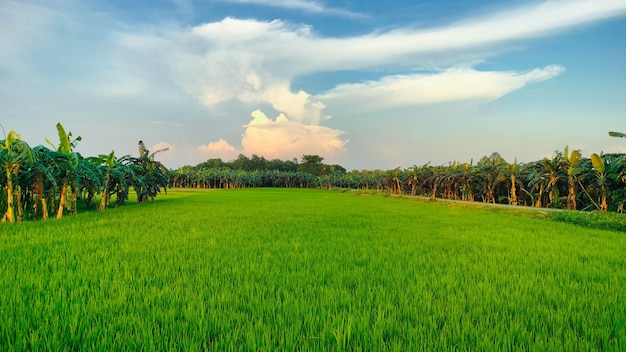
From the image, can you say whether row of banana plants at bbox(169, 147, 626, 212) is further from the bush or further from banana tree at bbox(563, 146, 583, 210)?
the bush

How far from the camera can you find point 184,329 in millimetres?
2602

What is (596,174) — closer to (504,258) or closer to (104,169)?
(504,258)

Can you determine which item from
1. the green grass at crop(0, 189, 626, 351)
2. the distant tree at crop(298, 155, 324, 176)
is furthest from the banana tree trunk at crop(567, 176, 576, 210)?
the distant tree at crop(298, 155, 324, 176)

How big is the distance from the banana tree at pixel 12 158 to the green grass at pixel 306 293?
78.6 inches

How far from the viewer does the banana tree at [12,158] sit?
313 inches

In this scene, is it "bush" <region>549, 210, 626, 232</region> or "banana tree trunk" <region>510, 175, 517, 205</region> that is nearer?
"bush" <region>549, 210, 626, 232</region>

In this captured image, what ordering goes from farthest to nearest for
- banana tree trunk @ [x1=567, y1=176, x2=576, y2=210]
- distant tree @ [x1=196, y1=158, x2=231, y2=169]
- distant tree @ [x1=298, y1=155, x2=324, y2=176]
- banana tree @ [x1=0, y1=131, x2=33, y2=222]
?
1. distant tree @ [x1=196, y1=158, x2=231, y2=169]
2. distant tree @ [x1=298, y1=155, x2=324, y2=176]
3. banana tree trunk @ [x1=567, y1=176, x2=576, y2=210]
4. banana tree @ [x1=0, y1=131, x2=33, y2=222]

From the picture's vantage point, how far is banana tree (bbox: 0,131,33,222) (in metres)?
7.96

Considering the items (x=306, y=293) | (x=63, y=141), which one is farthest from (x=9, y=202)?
(x=306, y=293)

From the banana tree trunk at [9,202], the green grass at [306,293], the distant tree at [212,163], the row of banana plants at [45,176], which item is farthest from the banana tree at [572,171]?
the distant tree at [212,163]

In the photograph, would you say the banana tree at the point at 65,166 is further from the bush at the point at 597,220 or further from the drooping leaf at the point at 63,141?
the bush at the point at 597,220

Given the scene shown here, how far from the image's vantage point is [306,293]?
3432 mm

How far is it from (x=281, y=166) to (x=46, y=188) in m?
89.6

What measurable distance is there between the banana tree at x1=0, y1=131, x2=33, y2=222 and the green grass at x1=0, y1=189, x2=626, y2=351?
200cm
